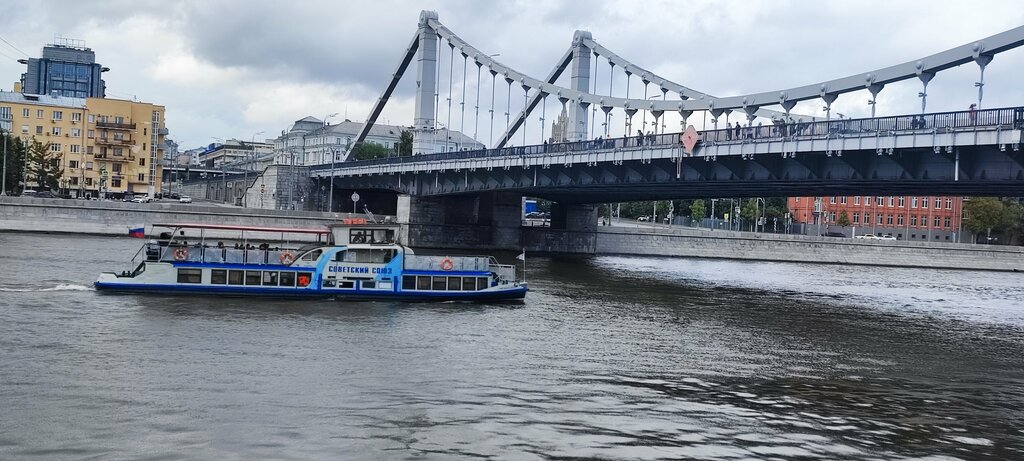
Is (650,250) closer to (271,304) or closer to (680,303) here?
(680,303)

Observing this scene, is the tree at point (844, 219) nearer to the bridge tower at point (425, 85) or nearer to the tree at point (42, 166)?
the bridge tower at point (425, 85)

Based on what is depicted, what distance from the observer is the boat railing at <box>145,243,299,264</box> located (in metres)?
41.2

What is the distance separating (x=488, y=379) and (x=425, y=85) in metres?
80.2

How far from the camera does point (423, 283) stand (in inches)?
1708

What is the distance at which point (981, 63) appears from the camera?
42938mm

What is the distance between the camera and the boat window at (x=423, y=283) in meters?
43.2

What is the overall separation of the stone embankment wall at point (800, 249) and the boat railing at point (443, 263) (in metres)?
55.0

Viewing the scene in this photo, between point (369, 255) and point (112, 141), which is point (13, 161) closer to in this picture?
point (112, 141)

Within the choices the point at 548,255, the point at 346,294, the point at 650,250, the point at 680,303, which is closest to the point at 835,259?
the point at 650,250

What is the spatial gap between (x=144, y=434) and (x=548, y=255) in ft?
236

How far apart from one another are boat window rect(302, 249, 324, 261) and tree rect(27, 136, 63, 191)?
71.1 meters

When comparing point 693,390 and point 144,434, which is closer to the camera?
point 144,434

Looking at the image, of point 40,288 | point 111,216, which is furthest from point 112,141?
point 40,288

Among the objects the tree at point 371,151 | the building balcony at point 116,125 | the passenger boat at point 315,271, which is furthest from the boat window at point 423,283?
the tree at point 371,151
